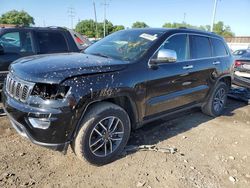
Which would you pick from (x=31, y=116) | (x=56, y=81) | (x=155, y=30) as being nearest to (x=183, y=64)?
(x=155, y=30)

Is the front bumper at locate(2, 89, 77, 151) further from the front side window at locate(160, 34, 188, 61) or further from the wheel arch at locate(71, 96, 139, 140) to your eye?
the front side window at locate(160, 34, 188, 61)

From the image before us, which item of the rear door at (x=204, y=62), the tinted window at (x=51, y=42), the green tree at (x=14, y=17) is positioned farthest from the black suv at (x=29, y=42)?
the green tree at (x=14, y=17)

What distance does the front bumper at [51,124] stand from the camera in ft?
9.89

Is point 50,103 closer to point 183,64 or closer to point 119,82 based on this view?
point 119,82

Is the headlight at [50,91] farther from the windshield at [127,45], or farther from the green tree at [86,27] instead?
Answer: the green tree at [86,27]

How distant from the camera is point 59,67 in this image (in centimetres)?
325

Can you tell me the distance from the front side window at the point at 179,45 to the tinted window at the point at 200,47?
0.23 m

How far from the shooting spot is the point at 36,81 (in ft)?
10.0

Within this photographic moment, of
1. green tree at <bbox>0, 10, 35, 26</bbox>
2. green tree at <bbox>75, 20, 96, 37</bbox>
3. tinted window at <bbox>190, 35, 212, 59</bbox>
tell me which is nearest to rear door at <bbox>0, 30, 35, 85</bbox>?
tinted window at <bbox>190, 35, 212, 59</bbox>

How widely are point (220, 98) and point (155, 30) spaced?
8.26 feet

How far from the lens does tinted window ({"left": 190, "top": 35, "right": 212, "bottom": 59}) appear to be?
4909 millimetres

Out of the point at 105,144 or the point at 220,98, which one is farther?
the point at 220,98

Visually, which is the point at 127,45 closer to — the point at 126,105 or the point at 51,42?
the point at 126,105

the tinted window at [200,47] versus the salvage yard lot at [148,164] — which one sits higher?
the tinted window at [200,47]
